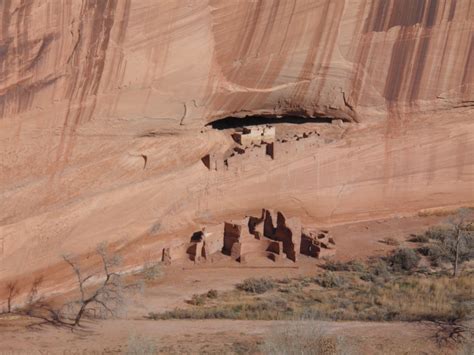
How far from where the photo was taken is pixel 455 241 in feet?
50.1

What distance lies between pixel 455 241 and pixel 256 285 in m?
4.25

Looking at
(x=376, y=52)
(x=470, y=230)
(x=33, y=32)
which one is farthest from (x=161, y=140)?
(x=470, y=230)

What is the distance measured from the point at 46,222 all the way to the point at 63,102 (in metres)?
1.78

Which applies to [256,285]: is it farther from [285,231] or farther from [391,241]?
[391,241]

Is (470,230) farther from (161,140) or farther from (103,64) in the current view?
(103,64)

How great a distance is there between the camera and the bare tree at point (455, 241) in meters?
14.5

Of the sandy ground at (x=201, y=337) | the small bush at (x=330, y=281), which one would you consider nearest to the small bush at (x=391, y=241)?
the small bush at (x=330, y=281)

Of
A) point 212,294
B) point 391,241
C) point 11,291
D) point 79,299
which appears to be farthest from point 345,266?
point 11,291

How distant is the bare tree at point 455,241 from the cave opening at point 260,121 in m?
3.16

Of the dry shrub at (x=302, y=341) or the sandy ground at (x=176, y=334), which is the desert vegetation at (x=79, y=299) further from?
the dry shrub at (x=302, y=341)

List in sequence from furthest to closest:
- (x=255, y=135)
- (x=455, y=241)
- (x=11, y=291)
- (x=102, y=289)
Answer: (x=255, y=135)
(x=455, y=241)
(x=11, y=291)
(x=102, y=289)

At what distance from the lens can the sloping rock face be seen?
11.4 metres

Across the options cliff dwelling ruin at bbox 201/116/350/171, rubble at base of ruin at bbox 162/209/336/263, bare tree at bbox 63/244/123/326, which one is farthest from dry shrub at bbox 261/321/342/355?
cliff dwelling ruin at bbox 201/116/350/171

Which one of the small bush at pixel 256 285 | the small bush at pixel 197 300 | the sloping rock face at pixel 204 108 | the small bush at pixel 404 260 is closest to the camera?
the sloping rock face at pixel 204 108
